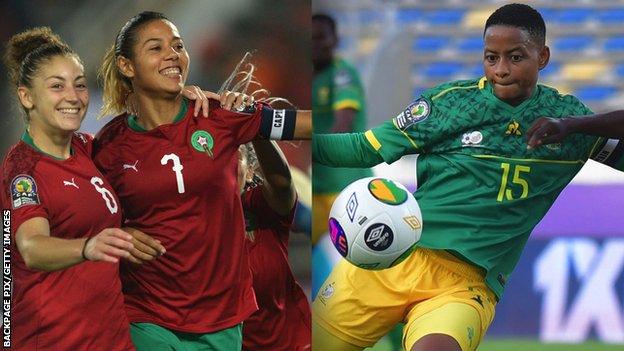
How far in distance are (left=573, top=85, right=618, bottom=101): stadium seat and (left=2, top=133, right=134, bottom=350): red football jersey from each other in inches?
62.6

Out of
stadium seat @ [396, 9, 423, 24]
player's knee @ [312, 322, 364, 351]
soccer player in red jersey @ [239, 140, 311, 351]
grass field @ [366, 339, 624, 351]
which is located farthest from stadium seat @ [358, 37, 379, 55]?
grass field @ [366, 339, 624, 351]

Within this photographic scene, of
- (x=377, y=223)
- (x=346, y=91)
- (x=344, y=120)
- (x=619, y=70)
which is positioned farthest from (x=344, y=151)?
(x=619, y=70)

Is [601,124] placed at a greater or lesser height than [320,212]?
greater

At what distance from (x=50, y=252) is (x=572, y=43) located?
6.07 feet

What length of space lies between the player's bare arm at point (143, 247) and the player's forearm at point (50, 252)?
190mm

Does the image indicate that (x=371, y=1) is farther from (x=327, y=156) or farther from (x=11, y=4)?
(x=11, y=4)

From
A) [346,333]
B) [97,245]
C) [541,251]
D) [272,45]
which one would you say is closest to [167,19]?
[272,45]

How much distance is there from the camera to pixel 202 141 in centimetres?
385

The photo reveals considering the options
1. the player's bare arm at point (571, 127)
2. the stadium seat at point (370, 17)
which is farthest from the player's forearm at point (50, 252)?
the player's bare arm at point (571, 127)

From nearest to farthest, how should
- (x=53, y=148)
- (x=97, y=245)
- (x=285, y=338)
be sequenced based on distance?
(x=97, y=245) → (x=53, y=148) → (x=285, y=338)

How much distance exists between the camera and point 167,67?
152 inches

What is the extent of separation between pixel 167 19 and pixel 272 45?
0.54 m

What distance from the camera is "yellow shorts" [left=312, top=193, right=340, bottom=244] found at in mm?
3852

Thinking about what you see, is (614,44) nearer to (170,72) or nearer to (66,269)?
(170,72)
